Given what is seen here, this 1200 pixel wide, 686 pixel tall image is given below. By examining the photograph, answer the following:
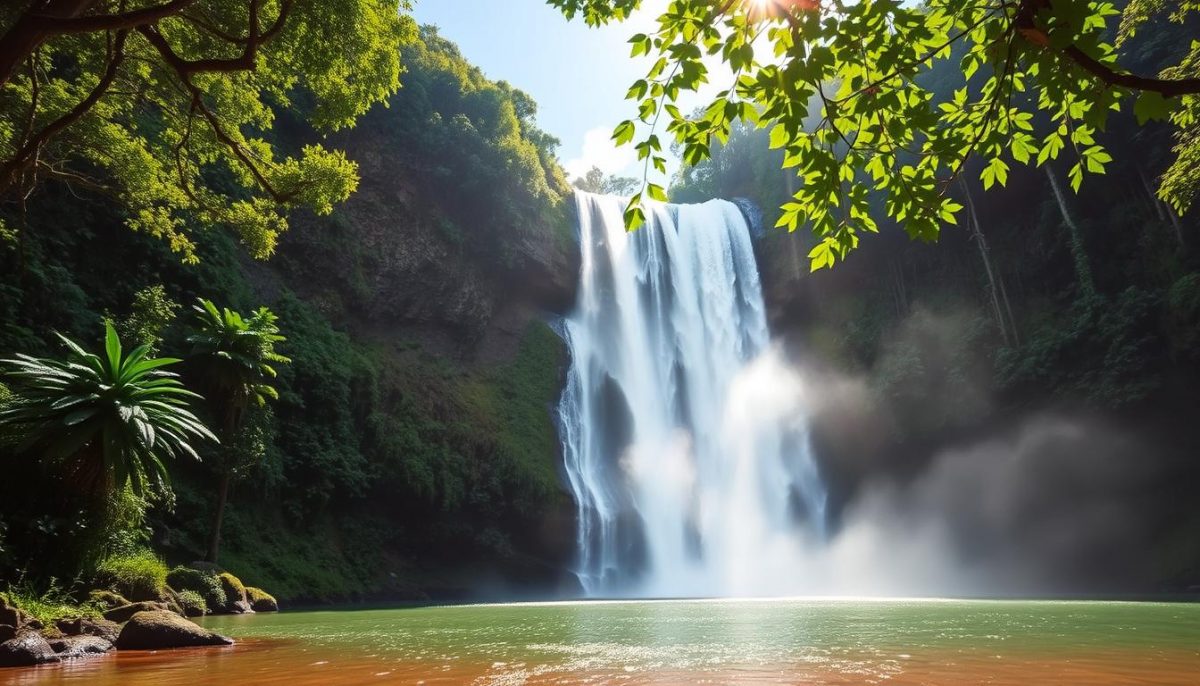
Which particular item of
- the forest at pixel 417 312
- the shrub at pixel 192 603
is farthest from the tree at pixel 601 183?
the shrub at pixel 192 603

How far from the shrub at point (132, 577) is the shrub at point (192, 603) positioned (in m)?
0.96

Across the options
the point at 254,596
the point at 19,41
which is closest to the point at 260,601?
the point at 254,596

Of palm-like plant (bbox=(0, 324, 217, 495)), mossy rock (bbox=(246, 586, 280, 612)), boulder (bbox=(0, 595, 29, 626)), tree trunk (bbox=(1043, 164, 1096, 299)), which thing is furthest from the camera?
tree trunk (bbox=(1043, 164, 1096, 299))

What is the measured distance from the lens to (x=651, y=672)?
4590 mm

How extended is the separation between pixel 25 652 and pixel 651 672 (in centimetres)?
591

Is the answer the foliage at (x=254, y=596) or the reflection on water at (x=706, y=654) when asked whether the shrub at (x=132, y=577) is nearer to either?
the reflection on water at (x=706, y=654)

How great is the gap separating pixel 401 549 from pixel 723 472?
553 inches

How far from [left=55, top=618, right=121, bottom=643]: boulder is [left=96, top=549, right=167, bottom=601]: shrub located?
3054 millimetres

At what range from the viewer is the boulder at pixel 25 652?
5.90m

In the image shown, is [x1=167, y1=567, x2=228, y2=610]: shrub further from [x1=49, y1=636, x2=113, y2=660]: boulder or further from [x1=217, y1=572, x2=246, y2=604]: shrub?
[x1=49, y1=636, x2=113, y2=660]: boulder

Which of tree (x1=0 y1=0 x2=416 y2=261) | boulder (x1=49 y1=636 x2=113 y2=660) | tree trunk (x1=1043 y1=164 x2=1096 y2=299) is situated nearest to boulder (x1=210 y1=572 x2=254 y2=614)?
boulder (x1=49 y1=636 x2=113 y2=660)

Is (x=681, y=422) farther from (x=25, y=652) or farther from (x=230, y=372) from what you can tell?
(x=25, y=652)

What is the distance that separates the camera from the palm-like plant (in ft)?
31.6

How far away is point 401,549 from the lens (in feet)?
80.3
